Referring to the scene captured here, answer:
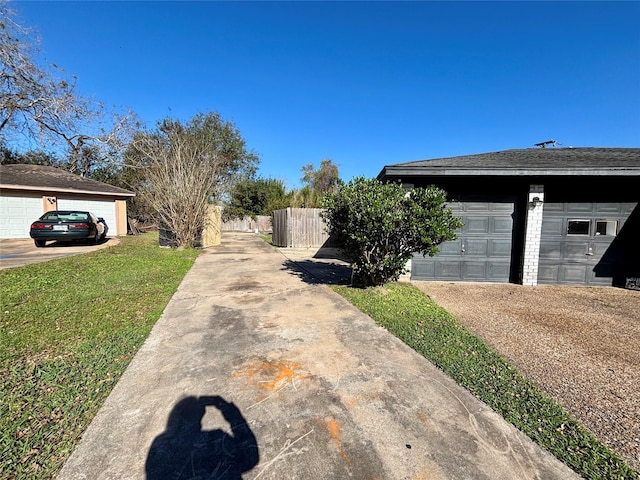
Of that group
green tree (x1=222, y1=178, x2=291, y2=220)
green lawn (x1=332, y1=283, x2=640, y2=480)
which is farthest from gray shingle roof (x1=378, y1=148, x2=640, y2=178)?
green tree (x1=222, y1=178, x2=291, y2=220)

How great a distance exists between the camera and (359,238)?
17.3ft

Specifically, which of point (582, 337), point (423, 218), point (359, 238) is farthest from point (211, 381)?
point (582, 337)

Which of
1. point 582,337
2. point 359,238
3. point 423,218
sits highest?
point 423,218

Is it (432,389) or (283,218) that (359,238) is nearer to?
(432,389)

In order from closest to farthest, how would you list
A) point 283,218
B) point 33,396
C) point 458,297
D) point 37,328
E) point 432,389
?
point 33,396 → point 432,389 → point 37,328 → point 458,297 → point 283,218

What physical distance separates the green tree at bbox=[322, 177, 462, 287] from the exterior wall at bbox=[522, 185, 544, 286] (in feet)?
9.27

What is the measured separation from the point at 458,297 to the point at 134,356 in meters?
5.68

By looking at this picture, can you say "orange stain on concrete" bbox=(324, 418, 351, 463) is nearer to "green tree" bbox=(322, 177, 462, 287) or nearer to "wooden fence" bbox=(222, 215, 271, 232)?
"green tree" bbox=(322, 177, 462, 287)

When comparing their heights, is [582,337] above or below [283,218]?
below

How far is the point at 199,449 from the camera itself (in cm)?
185

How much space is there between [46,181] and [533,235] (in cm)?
2035

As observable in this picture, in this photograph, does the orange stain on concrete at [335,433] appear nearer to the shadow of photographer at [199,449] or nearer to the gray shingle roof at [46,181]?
the shadow of photographer at [199,449]

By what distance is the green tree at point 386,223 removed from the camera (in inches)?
203

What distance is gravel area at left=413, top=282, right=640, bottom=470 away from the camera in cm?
236
